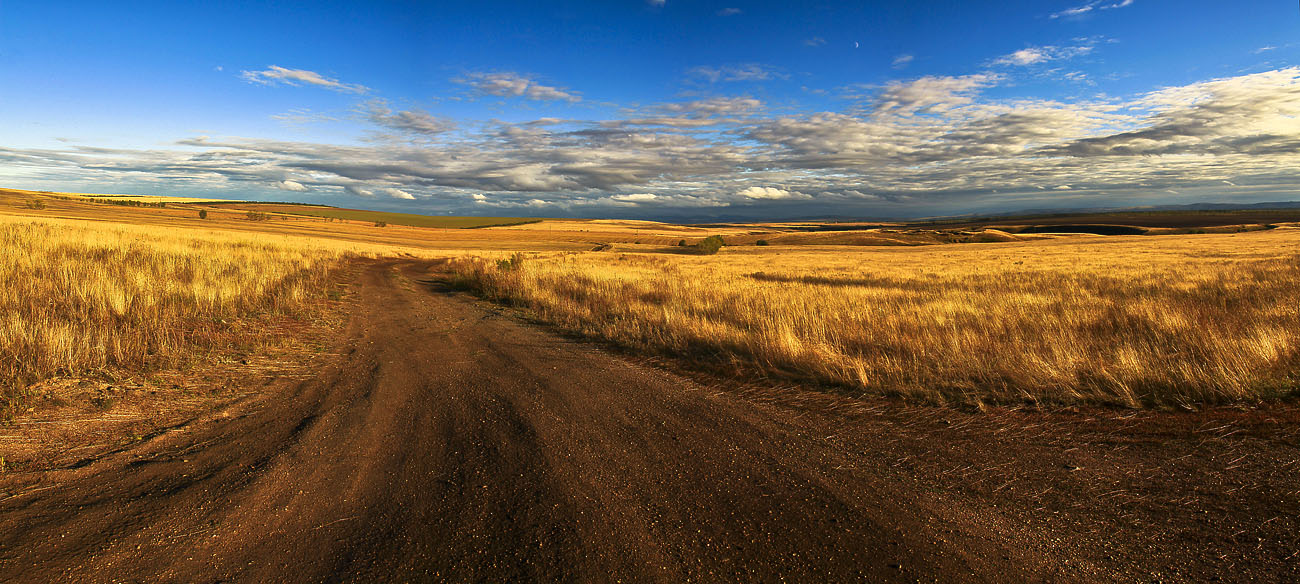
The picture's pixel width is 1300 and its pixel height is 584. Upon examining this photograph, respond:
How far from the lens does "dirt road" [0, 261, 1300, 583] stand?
3.17 meters

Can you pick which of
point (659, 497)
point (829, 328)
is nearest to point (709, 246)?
point (829, 328)

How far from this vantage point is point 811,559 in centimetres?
323

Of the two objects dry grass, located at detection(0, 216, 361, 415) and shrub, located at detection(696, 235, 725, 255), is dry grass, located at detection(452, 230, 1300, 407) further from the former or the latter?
shrub, located at detection(696, 235, 725, 255)

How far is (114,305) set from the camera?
887cm

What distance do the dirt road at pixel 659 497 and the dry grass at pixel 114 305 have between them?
2.35m

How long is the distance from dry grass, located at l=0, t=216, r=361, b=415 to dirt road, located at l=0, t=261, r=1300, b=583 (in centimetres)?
235

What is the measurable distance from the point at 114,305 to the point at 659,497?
402 inches

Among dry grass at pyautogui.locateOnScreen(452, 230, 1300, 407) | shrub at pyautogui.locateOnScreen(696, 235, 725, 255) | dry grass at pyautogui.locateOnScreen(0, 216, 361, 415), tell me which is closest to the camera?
dry grass at pyautogui.locateOnScreen(452, 230, 1300, 407)

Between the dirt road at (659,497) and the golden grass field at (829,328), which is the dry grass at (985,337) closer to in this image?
the golden grass field at (829,328)

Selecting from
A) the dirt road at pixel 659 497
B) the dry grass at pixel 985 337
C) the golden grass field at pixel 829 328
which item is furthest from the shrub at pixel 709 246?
the dirt road at pixel 659 497

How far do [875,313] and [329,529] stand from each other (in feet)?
35.5

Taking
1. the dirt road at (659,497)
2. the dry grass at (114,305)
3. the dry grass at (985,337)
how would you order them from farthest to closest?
the dry grass at (114,305), the dry grass at (985,337), the dirt road at (659,497)

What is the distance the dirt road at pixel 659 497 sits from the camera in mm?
3170

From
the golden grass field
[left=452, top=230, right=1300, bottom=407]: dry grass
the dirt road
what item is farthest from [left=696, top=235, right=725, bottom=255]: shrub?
the dirt road
